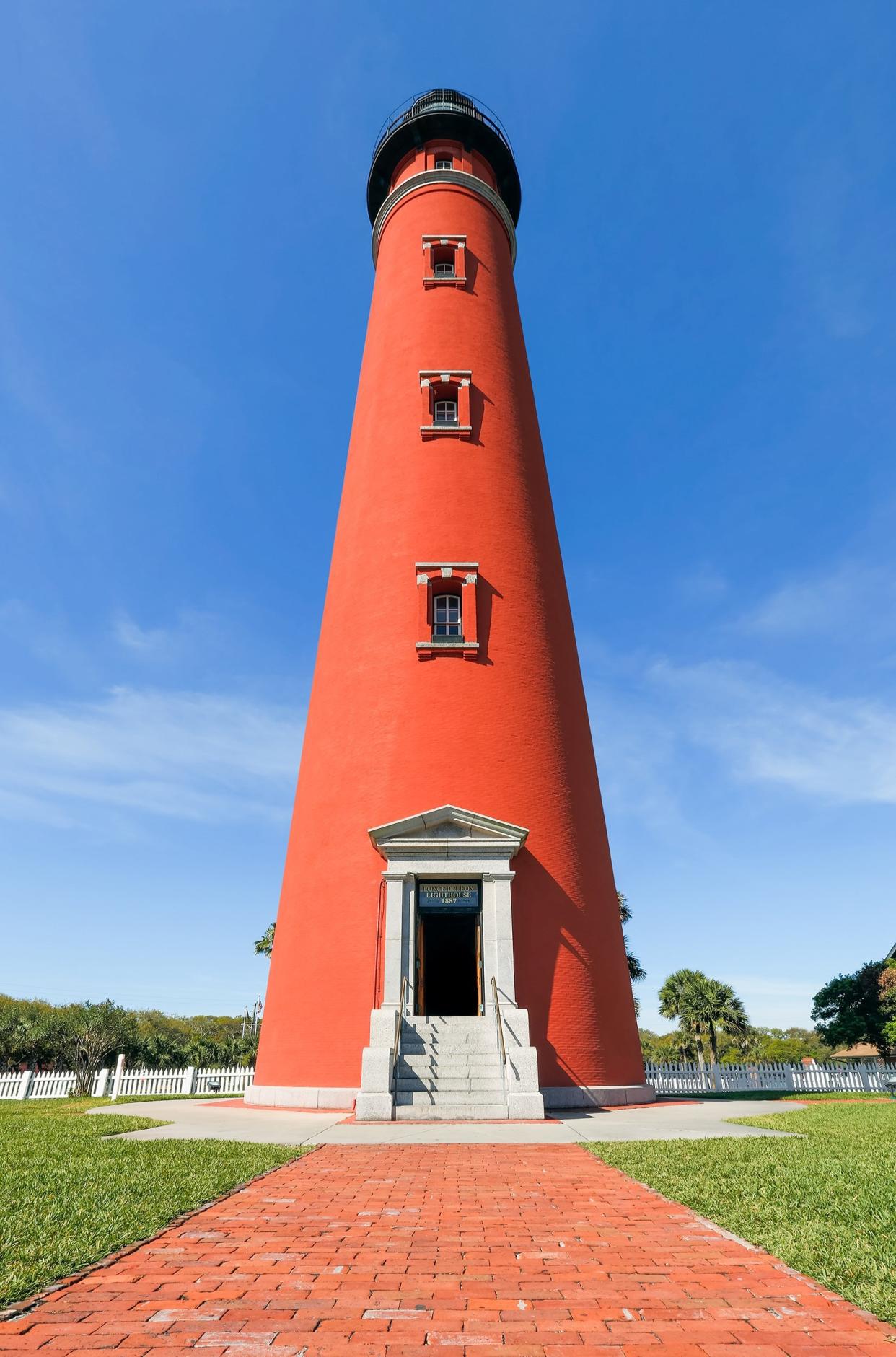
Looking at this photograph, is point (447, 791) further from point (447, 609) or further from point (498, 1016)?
point (447, 609)

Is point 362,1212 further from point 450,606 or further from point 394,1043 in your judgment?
point 450,606

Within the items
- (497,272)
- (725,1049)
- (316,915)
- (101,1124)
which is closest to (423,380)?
(497,272)

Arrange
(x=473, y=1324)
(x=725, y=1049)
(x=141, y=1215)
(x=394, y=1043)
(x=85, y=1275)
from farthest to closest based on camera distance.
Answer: (x=725, y=1049) < (x=394, y=1043) < (x=141, y=1215) < (x=85, y=1275) < (x=473, y=1324)

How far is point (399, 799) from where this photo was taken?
15.0m

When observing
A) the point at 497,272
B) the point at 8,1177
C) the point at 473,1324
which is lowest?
the point at 473,1324

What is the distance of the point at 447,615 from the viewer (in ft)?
56.7

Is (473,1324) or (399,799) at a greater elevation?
(399,799)

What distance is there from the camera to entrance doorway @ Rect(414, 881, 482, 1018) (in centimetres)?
1425

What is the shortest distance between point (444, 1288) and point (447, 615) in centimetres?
1415

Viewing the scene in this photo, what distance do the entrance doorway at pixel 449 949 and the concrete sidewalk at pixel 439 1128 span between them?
2642 millimetres

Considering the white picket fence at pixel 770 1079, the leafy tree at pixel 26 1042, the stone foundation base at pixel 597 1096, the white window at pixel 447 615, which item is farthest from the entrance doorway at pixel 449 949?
the leafy tree at pixel 26 1042

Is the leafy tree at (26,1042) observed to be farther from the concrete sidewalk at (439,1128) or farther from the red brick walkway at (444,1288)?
the red brick walkway at (444,1288)

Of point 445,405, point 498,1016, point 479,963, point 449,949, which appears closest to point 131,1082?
point 449,949

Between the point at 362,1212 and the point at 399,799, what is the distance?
9.73 meters
